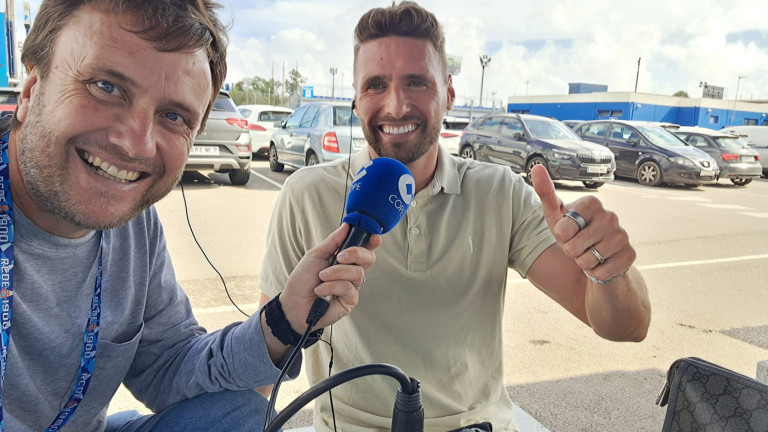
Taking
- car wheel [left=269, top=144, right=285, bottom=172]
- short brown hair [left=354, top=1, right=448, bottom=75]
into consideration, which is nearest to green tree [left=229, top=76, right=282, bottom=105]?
car wheel [left=269, top=144, right=285, bottom=172]

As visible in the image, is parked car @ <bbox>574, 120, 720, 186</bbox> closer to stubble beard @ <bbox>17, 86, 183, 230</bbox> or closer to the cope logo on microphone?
the cope logo on microphone

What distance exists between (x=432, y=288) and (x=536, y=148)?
1058cm

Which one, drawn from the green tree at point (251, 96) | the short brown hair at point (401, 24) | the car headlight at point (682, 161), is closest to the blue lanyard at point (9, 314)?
the short brown hair at point (401, 24)

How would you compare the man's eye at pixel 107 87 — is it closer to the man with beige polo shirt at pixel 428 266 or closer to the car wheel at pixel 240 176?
the man with beige polo shirt at pixel 428 266

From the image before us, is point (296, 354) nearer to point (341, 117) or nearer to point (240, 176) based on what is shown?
point (341, 117)

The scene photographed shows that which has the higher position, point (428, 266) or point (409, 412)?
point (428, 266)

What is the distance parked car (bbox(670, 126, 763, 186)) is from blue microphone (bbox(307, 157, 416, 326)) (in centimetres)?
1612

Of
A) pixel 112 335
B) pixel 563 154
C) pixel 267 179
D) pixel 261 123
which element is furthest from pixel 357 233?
pixel 261 123

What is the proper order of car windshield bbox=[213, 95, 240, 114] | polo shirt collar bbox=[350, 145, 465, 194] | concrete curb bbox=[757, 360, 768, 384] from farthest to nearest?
1. car windshield bbox=[213, 95, 240, 114]
2. concrete curb bbox=[757, 360, 768, 384]
3. polo shirt collar bbox=[350, 145, 465, 194]

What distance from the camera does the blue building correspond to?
46.1m

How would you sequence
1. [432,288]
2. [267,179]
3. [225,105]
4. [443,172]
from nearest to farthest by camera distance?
1. [432,288]
2. [443,172]
3. [225,105]
4. [267,179]

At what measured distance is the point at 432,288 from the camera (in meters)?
1.82

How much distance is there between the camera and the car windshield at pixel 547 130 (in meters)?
12.1

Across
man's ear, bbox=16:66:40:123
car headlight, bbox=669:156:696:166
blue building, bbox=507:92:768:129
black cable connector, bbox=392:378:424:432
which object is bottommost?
car headlight, bbox=669:156:696:166
